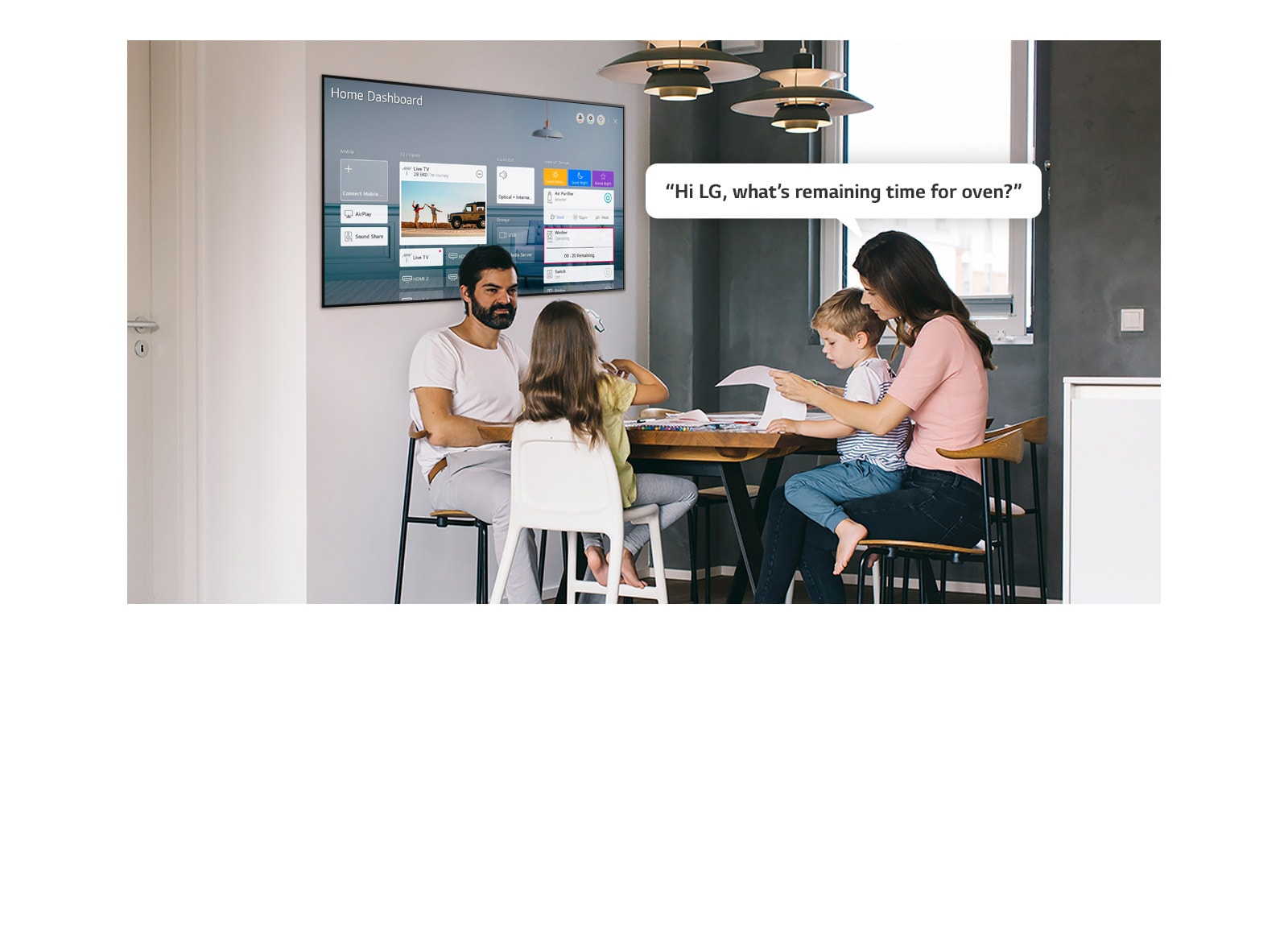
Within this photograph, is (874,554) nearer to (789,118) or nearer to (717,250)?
(789,118)

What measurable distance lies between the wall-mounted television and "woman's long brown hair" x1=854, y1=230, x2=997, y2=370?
1735 millimetres

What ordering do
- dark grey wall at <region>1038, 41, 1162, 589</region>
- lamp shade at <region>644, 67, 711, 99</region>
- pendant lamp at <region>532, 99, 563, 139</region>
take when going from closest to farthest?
lamp shade at <region>644, 67, 711, 99</region> < dark grey wall at <region>1038, 41, 1162, 589</region> < pendant lamp at <region>532, 99, 563, 139</region>

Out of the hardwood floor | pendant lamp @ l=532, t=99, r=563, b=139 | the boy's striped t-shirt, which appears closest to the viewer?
the boy's striped t-shirt

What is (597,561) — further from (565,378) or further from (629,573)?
(565,378)

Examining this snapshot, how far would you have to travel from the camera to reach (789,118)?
536 centimetres

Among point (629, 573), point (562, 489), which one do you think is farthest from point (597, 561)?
point (562, 489)

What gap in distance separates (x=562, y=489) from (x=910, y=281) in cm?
124

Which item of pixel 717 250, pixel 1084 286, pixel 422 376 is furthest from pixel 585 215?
pixel 1084 286

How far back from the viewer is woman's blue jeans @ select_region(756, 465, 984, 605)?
418cm

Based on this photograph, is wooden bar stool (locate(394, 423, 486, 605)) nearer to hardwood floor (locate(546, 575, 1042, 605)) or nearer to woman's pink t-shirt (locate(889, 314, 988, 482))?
hardwood floor (locate(546, 575, 1042, 605))

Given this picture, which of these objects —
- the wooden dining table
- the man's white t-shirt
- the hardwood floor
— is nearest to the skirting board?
the hardwood floor

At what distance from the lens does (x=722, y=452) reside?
443 centimetres

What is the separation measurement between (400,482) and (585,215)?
5.01 ft

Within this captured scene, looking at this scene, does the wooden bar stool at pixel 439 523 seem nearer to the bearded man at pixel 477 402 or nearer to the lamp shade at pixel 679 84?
the bearded man at pixel 477 402
